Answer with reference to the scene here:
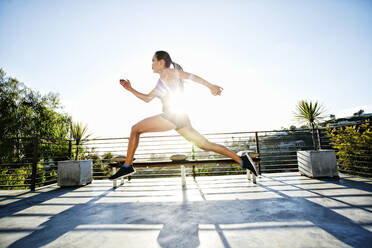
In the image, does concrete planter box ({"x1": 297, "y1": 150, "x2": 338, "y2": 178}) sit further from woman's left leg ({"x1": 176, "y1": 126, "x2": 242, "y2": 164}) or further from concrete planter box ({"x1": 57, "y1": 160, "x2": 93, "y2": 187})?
concrete planter box ({"x1": 57, "y1": 160, "x2": 93, "y2": 187})

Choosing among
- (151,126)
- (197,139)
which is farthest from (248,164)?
(151,126)

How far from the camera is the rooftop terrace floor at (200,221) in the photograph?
126 cm

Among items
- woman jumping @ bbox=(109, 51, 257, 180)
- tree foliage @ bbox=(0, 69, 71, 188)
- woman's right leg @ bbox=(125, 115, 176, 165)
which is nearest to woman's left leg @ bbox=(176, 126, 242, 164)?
woman jumping @ bbox=(109, 51, 257, 180)

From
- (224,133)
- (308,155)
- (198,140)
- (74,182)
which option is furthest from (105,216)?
(308,155)

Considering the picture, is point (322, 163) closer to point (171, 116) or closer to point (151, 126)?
point (171, 116)

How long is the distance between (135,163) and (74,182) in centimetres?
156

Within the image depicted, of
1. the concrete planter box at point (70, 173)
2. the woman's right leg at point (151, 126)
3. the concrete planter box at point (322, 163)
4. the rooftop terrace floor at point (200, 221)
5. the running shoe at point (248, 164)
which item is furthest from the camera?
the concrete planter box at point (70, 173)

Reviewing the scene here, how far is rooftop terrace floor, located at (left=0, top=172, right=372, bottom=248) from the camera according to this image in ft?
4.14

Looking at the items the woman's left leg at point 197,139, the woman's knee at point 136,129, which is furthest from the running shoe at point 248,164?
the woman's knee at point 136,129

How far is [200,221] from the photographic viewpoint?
164cm

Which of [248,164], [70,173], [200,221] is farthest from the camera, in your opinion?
[70,173]

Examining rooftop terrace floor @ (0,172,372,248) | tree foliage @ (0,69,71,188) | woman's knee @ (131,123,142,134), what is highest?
tree foliage @ (0,69,71,188)

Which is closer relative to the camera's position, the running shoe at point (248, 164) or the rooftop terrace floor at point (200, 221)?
the rooftop terrace floor at point (200, 221)

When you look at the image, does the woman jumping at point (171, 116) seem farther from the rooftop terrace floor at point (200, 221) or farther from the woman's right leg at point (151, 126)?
the rooftop terrace floor at point (200, 221)
